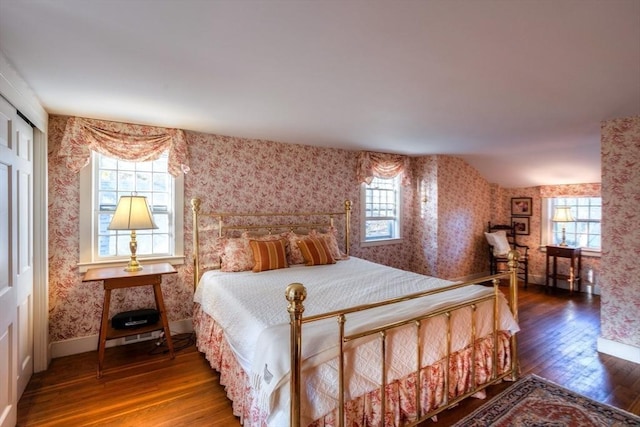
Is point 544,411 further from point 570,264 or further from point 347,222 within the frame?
point 570,264

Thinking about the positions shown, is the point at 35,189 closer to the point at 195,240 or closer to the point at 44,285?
the point at 44,285

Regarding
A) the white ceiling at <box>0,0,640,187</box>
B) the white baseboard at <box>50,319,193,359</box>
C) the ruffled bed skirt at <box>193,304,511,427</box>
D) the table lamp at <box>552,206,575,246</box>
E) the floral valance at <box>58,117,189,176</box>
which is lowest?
the white baseboard at <box>50,319,193,359</box>

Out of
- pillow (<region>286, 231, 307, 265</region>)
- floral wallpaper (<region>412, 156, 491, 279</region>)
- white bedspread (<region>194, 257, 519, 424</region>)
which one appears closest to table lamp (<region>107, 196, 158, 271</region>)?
white bedspread (<region>194, 257, 519, 424</region>)

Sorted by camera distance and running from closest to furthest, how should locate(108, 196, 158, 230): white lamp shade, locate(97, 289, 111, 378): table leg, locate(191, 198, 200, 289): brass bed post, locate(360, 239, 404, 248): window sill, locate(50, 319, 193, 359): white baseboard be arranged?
locate(97, 289, 111, 378): table leg < locate(108, 196, 158, 230): white lamp shade < locate(50, 319, 193, 359): white baseboard < locate(191, 198, 200, 289): brass bed post < locate(360, 239, 404, 248): window sill

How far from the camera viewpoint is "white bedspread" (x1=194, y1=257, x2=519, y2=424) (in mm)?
1554

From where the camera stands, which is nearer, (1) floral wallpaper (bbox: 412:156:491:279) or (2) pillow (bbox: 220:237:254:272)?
(2) pillow (bbox: 220:237:254:272)

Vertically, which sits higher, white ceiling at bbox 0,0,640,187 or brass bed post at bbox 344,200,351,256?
white ceiling at bbox 0,0,640,187

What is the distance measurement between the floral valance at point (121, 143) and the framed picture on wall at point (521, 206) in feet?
17.9

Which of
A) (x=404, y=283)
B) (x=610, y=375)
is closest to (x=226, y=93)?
(x=404, y=283)

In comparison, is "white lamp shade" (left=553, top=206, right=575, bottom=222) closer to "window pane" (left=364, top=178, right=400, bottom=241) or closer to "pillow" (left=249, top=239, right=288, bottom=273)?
"window pane" (left=364, top=178, right=400, bottom=241)

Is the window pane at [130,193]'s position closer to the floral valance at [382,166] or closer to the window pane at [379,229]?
the floral valance at [382,166]

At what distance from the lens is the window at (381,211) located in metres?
4.69

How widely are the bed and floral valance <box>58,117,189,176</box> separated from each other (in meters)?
0.57

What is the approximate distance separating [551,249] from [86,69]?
596cm
